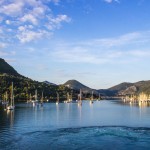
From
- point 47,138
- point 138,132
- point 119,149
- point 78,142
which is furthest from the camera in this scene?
point 138,132

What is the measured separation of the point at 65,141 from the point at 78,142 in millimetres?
2980

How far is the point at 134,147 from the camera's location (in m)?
63.4

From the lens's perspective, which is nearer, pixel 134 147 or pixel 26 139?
pixel 134 147

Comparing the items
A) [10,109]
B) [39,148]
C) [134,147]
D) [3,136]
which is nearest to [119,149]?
[134,147]

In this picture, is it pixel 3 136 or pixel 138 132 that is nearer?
A: pixel 3 136

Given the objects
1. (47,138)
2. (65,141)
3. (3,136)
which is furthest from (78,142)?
(3,136)

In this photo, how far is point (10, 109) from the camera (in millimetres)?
169625

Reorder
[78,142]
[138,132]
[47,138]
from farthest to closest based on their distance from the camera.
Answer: [138,132] → [47,138] → [78,142]

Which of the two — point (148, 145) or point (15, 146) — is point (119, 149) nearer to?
point (148, 145)

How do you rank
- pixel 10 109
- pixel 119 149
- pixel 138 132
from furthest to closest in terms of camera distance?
1. pixel 10 109
2. pixel 138 132
3. pixel 119 149

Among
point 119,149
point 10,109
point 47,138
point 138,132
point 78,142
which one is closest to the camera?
point 119,149

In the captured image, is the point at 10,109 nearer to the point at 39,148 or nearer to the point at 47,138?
the point at 47,138

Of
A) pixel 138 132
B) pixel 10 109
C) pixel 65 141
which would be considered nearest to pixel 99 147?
pixel 65 141

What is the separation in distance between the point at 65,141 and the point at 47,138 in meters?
5.99
